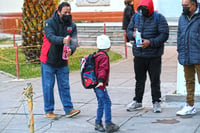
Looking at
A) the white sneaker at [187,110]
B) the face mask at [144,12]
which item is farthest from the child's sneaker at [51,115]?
the face mask at [144,12]

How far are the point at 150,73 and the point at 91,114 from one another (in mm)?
1157

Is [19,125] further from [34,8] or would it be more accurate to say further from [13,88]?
[34,8]

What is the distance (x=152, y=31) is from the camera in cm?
764

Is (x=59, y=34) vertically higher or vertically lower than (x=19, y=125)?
higher

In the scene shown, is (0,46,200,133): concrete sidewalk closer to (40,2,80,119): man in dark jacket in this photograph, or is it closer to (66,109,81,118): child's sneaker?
(66,109,81,118): child's sneaker

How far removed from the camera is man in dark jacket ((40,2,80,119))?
24.7 feet

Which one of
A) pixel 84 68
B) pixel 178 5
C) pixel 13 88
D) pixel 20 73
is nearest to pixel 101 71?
pixel 84 68

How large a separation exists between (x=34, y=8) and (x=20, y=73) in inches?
89.0

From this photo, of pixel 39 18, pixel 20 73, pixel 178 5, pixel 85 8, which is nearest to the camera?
pixel 20 73

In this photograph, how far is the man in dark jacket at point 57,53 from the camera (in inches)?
297

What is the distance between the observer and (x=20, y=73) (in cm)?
1280

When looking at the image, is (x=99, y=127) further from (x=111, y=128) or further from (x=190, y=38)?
(x=190, y=38)

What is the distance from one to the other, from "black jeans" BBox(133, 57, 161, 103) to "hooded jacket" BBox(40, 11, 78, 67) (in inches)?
43.3

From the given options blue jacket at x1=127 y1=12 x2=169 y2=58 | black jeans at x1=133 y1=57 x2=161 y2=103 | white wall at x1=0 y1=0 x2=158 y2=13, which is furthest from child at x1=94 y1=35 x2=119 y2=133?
white wall at x1=0 y1=0 x2=158 y2=13
